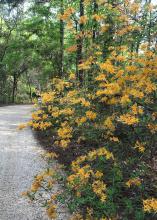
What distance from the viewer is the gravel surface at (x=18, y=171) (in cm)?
582

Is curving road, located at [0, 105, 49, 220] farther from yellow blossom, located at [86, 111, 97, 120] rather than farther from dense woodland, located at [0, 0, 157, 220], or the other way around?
yellow blossom, located at [86, 111, 97, 120]

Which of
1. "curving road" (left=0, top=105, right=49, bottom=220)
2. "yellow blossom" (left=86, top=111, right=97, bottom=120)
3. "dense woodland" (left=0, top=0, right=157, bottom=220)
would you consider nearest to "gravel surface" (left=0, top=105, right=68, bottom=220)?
"curving road" (left=0, top=105, right=49, bottom=220)

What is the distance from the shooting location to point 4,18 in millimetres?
31953

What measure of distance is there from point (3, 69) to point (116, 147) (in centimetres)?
2940

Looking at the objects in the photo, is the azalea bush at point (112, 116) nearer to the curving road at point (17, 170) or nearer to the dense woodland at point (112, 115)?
the dense woodland at point (112, 115)

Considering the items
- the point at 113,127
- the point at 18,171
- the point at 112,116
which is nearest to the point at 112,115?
the point at 112,116

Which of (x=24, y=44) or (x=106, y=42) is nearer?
(x=106, y=42)

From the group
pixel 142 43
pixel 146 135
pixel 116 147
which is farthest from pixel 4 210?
pixel 142 43

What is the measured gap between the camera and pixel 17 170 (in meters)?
8.49

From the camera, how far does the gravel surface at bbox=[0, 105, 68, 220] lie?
19.1 feet

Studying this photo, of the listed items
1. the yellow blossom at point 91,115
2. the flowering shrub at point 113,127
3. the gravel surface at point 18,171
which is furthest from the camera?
the gravel surface at point 18,171

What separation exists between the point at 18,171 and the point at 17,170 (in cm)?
10

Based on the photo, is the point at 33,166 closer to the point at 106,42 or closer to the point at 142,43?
the point at 106,42

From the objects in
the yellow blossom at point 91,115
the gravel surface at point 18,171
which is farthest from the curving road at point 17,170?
the yellow blossom at point 91,115
